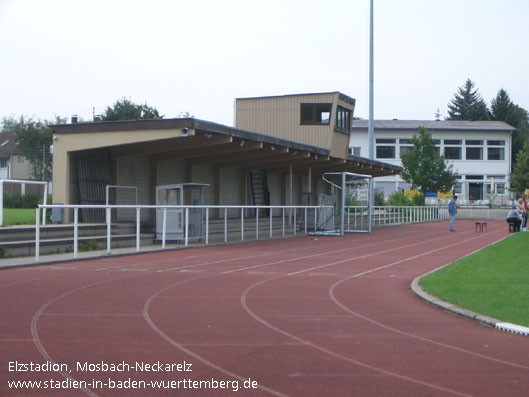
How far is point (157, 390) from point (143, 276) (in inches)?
327

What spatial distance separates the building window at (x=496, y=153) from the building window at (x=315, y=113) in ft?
153

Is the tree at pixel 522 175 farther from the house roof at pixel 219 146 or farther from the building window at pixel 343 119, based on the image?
the house roof at pixel 219 146

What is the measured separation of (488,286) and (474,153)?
67497mm

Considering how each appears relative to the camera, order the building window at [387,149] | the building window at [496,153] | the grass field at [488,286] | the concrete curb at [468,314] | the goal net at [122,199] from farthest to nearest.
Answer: the building window at [387,149] → the building window at [496,153] → the goal net at [122,199] → the grass field at [488,286] → the concrete curb at [468,314]

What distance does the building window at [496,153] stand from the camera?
74.6 meters

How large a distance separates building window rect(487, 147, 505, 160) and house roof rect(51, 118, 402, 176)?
44338mm

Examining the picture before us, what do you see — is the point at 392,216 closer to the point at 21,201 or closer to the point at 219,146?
the point at 219,146

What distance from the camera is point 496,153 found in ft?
245

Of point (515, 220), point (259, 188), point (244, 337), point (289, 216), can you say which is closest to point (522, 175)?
point (515, 220)

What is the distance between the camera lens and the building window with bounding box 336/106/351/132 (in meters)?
34.6

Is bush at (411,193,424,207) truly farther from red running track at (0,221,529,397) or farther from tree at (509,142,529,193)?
red running track at (0,221,529,397)

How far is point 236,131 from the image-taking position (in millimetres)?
23172

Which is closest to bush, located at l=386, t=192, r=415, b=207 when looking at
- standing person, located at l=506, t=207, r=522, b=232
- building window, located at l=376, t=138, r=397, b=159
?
standing person, located at l=506, t=207, r=522, b=232

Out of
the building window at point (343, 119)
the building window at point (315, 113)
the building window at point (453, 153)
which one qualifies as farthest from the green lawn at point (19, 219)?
the building window at point (453, 153)
